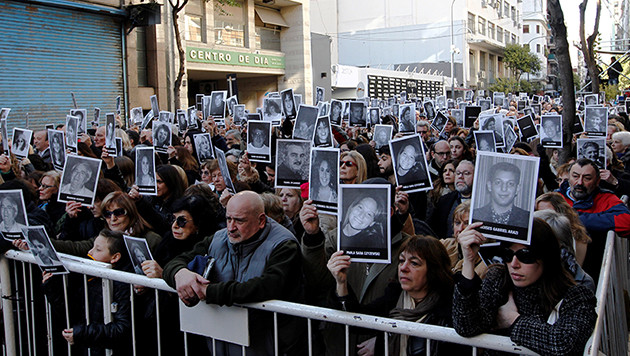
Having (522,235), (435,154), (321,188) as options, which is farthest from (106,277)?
(435,154)

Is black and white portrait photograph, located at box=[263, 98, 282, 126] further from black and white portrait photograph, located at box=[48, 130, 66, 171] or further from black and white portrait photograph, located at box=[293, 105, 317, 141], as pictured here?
black and white portrait photograph, located at box=[48, 130, 66, 171]

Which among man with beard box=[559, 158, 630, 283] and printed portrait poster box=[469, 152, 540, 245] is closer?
printed portrait poster box=[469, 152, 540, 245]

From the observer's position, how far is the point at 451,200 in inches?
209

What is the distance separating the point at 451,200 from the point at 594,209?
3.91 ft

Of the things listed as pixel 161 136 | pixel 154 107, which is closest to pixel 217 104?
pixel 154 107

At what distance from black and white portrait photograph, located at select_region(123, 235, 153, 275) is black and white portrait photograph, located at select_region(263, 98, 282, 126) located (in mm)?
6190

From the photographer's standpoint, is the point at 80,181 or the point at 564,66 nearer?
the point at 80,181

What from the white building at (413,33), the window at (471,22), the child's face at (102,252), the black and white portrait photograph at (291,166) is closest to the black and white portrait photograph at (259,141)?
the black and white portrait photograph at (291,166)

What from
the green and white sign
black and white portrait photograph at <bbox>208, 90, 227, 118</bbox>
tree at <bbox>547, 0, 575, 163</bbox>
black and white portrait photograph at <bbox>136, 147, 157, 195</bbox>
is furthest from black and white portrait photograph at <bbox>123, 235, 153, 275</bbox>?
the green and white sign

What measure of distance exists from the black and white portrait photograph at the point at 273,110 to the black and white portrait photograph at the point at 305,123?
1709 millimetres

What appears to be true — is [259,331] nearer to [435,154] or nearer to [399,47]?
[435,154]

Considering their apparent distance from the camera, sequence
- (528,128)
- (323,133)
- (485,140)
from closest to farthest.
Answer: (485,140)
(323,133)
(528,128)

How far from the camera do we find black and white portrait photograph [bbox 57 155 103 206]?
15.6 feet

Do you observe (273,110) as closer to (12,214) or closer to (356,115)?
(356,115)
